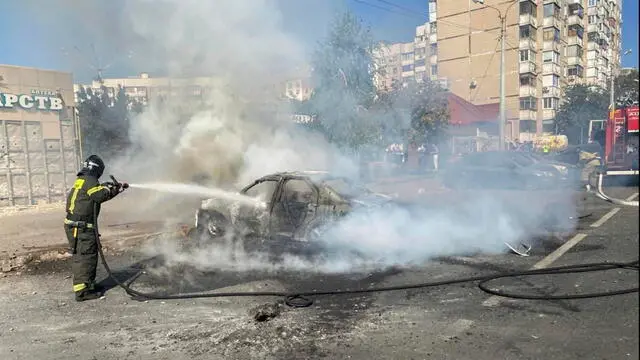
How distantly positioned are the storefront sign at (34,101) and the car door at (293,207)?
1176 cm

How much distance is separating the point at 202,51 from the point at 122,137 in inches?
160

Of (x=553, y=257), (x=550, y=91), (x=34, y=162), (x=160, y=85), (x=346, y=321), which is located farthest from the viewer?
(x=34, y=162)

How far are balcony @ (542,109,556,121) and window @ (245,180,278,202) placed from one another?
9.04 metres

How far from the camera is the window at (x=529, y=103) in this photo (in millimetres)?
11086

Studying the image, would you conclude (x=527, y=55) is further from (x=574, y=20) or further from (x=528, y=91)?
(x=574, y=20)

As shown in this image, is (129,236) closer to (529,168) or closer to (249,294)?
(249,294)

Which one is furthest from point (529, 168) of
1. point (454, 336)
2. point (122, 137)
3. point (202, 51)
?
point (122, 137)

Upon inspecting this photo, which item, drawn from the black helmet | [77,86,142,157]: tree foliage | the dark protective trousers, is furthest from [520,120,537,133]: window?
the dark protective trousers

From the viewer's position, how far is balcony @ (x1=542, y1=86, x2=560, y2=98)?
31.4 feet

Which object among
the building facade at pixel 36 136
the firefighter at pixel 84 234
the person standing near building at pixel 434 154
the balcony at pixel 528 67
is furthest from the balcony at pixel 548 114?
the building facade at pixel 36 136

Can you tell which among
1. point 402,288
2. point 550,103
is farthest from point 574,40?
point 402,288

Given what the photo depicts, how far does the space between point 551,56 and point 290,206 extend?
648 cm

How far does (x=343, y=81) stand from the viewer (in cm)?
1012

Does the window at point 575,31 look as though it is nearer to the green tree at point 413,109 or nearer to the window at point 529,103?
the window at point 529,103
